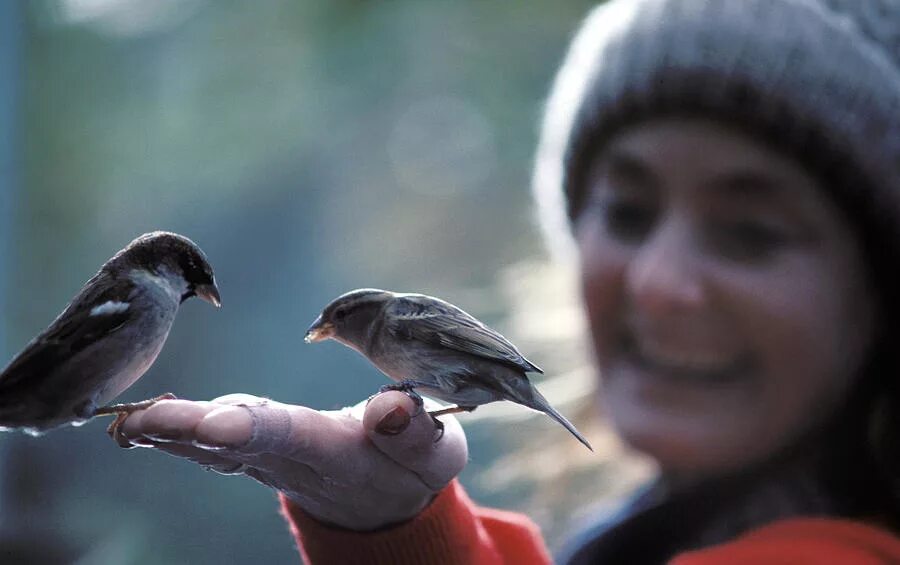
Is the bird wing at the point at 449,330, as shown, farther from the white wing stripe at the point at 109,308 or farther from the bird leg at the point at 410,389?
the white wing stripe at the point at 109,308

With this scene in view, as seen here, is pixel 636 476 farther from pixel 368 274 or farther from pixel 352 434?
pixel 352 434

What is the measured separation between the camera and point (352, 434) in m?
0.85

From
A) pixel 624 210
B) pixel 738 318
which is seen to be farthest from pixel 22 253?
pixel 738 318

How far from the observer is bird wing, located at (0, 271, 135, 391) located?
766 millimetres

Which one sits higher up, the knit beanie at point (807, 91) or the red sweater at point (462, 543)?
the knit beanie at point (807, 91)

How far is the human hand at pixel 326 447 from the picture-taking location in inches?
27.6

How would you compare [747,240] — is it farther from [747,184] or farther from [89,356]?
[89,356]

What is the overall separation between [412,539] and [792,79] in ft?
2.28

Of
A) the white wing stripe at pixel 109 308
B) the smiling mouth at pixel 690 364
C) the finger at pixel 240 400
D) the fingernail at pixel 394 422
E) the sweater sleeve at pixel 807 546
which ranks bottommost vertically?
the sweater sleeve at pixel 807 546

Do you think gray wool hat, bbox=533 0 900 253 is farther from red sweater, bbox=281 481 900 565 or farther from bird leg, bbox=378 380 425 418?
bird leg, bbox=378 380 425 418

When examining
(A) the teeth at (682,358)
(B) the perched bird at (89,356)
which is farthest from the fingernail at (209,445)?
(A) the teeth at (682,358)

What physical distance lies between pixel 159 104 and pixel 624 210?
1.01 meters

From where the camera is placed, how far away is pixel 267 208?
5.86 feet

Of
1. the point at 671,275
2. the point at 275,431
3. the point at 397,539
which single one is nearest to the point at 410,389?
the point at 275,431
